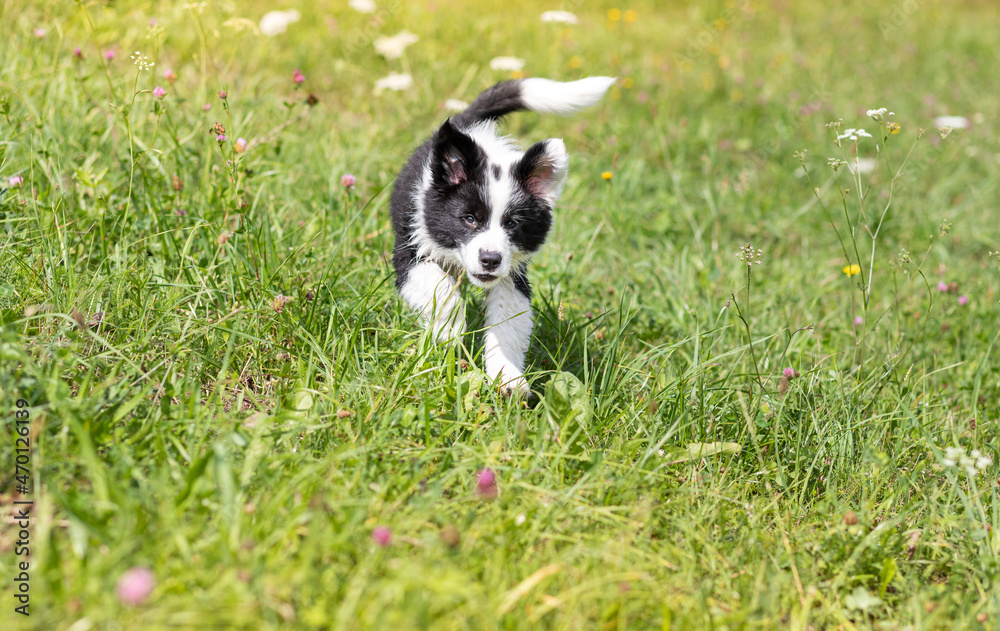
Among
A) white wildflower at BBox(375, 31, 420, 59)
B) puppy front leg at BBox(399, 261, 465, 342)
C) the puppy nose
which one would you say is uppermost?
white wildflower at BBox(375, 31, 420, 59)

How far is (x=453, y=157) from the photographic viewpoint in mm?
3043

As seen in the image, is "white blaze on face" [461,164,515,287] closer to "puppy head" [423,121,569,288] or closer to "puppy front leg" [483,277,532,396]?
"puppy head" [423,121,569,288]

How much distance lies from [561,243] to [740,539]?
2.29 metres

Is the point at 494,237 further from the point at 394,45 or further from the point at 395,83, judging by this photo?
the point at 394,45

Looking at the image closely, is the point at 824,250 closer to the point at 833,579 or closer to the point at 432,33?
the point at 833,579

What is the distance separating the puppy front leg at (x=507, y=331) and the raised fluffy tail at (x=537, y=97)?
0.88 m

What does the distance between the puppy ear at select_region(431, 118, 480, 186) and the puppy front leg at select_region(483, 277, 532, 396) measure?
18.5 inches

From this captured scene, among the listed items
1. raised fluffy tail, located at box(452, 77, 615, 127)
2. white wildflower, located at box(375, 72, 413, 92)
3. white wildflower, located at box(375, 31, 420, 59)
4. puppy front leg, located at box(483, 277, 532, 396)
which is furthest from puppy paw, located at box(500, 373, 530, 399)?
white wildflower, located at box(375, 31, 420, 59)

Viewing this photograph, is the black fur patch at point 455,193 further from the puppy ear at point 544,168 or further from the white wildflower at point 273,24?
the white wildflower at point 273,24

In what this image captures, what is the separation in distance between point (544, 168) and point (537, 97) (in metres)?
0.56

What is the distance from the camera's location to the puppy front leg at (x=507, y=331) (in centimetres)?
284

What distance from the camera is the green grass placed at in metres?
1.79

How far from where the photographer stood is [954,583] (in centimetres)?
225

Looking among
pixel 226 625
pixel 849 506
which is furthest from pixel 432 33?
pixel 226 625
